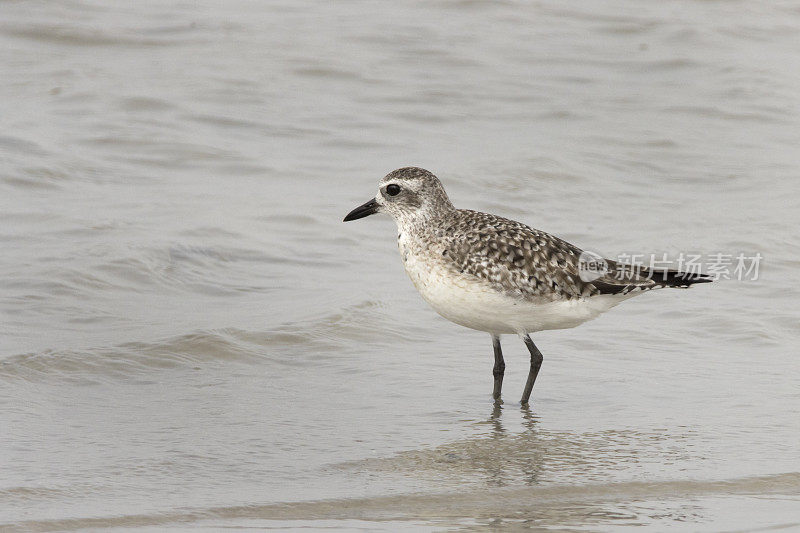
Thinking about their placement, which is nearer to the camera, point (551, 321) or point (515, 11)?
point (551, 321)

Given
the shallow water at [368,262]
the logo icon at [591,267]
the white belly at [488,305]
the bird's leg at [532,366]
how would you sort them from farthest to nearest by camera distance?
the bird's leg at [532,366] → the logo icon at [591,267] → the white belly at [488,305] → the shallow water at [368,262]

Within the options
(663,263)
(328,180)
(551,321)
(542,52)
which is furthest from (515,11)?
(551,321)

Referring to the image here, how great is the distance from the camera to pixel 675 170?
15.3m

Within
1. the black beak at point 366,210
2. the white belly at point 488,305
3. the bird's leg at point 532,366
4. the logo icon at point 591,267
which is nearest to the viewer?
the white belly at point 488,305

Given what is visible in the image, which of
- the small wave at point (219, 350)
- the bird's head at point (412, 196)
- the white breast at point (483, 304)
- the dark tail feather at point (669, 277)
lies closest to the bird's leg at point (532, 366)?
the white breast at point (483, 304)

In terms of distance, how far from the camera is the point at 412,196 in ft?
29.1

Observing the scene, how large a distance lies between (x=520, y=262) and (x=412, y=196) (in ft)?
3.41

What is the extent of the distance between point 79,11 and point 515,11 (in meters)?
7.08

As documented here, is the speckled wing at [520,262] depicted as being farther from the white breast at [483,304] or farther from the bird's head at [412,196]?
the bird's head at [412,196]

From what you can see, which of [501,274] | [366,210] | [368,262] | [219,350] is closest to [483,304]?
[501,274]

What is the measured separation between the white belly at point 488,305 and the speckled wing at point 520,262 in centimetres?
6

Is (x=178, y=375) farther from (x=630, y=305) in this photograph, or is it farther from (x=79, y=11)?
(x=79, y=11)

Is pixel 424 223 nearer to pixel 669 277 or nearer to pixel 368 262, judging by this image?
pixel 669 277

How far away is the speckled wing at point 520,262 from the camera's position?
8258mm
